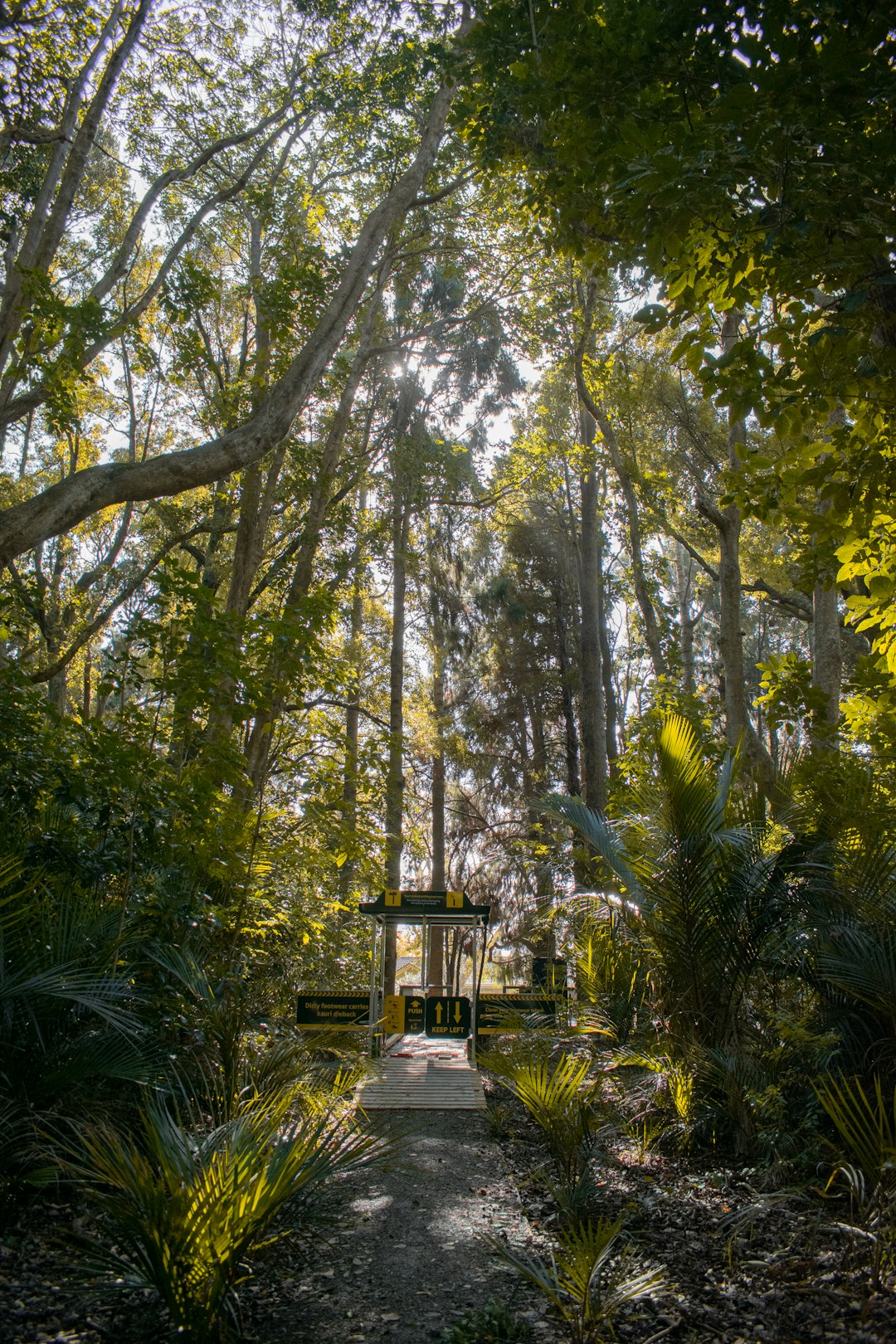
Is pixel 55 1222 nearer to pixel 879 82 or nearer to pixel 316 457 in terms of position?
pixel 879 82

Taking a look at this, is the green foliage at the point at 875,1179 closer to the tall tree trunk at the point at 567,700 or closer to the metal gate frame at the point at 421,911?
the metal gate frame at the point at 421,911

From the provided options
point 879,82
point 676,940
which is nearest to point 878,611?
point 879,82

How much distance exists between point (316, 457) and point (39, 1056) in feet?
36.9

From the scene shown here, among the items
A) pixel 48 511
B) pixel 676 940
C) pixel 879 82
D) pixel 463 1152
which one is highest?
pixel 879 82

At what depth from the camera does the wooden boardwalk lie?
28.2ft

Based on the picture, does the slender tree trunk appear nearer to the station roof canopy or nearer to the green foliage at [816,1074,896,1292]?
the station roof canopy

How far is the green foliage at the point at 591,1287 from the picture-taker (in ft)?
10.2

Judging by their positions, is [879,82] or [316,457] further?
[316,457]

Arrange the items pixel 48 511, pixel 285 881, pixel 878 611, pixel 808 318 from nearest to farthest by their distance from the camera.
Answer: pixel 808 318, pixel 878 611, pixel 48 511, pixel 285 881

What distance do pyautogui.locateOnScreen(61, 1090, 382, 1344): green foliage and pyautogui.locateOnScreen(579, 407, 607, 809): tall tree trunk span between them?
12.1m

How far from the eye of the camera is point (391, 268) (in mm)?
14016

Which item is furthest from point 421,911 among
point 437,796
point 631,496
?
point 437,796

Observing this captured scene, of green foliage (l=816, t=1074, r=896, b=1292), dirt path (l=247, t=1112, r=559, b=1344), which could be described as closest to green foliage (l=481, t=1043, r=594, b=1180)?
dirt path (l=247, t=1112, r=559, b=1344)

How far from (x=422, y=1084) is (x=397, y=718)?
1077cm
